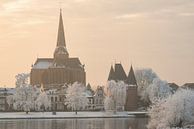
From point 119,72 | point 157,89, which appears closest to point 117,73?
point 119,72

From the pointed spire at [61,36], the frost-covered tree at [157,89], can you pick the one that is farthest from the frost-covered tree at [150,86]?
the pointed spire at [61,36]

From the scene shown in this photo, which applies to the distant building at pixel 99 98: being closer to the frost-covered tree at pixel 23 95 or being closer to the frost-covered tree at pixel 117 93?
the frost-covered tree at pixel 117 93

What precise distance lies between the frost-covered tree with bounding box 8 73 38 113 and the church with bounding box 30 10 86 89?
35180mm

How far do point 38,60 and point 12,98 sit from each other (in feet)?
163

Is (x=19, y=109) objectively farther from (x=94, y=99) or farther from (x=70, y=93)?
(x=94, y=99)

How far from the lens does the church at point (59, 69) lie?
15725 cm

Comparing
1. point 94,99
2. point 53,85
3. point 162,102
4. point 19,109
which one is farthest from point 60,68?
point 162,102

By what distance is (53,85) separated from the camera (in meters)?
156

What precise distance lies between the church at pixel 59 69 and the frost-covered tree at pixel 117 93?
3649 centimetres

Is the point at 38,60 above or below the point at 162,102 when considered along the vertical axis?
above

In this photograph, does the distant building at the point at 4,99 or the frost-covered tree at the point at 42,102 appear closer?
the frost-covered tree at the point at 42,102

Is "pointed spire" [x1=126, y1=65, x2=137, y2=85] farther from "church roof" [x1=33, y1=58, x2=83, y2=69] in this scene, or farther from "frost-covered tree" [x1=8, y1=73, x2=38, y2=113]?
"church roof" [x1=33, y1=58, x2=83, y2=69]

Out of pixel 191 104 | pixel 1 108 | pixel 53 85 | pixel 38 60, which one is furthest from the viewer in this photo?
pixel 38 60

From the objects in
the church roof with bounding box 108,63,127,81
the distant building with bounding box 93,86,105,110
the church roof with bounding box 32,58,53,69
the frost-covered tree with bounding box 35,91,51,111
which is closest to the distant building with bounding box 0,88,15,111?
the frost-covered tree with bounding box 35,91,51,111
